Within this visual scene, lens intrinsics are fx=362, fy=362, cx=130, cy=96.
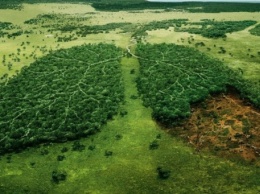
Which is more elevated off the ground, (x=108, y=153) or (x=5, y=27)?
(x=5, y=27)

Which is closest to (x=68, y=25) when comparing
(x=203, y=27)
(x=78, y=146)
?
(x=203, y=27)

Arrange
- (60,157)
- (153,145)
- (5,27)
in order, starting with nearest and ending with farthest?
(60,157), (153,145), (5,27)

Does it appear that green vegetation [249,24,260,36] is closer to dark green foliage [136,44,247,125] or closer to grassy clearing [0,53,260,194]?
dark green foliage [136,44,247,125]

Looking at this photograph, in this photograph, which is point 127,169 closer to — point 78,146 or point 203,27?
point 78,146

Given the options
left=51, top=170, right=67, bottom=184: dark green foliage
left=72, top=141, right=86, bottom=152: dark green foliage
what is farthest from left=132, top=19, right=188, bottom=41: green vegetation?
left=51, top=170, right=67, bottom=184: dark green foliage

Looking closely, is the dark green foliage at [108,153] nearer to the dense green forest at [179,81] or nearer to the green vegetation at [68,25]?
the dense green forest at [179,81]

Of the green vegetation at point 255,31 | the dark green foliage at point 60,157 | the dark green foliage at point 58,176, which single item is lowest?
the dark green foliage at point 58,176

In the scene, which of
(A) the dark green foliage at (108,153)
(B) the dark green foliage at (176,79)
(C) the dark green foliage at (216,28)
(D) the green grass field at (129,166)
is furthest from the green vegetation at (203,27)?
(A) the dark green foliage at (108,153)

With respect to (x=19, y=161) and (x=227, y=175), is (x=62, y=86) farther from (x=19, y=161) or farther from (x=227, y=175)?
(x=227, y=175)
